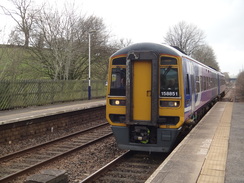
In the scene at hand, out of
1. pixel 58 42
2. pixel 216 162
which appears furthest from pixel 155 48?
pixel 58 42

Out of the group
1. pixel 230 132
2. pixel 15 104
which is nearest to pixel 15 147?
pixel 15 104

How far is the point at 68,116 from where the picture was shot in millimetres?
13930

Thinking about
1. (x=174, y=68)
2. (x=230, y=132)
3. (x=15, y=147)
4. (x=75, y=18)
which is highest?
(x=75, y=18)

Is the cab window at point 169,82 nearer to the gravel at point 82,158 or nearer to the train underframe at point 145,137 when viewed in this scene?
the train underframe at point 145,137

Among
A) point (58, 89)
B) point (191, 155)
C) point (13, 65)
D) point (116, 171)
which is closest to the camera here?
point (191, 155)

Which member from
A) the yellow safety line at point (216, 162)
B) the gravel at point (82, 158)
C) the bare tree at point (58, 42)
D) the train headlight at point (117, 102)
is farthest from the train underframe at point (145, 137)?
the bare tree at point (58, 42)

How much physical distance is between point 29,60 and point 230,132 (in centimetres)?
1843

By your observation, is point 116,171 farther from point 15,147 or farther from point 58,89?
point 58,89

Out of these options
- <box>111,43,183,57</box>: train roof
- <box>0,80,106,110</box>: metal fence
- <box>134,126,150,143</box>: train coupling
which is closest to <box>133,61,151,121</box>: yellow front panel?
<box>134,126,150,143</box>: train coupling

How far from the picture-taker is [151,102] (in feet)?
23.9

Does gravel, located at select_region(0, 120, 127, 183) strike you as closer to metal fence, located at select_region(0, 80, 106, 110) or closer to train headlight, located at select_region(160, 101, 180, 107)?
train headlight, located at select_region(160, 101, 180, 107)

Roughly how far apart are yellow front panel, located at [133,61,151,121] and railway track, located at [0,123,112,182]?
105 inches

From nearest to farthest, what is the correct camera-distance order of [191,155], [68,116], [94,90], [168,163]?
[168,163] < [191,155] < [68,116] < [94,90]

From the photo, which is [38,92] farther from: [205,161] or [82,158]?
[205,161]
